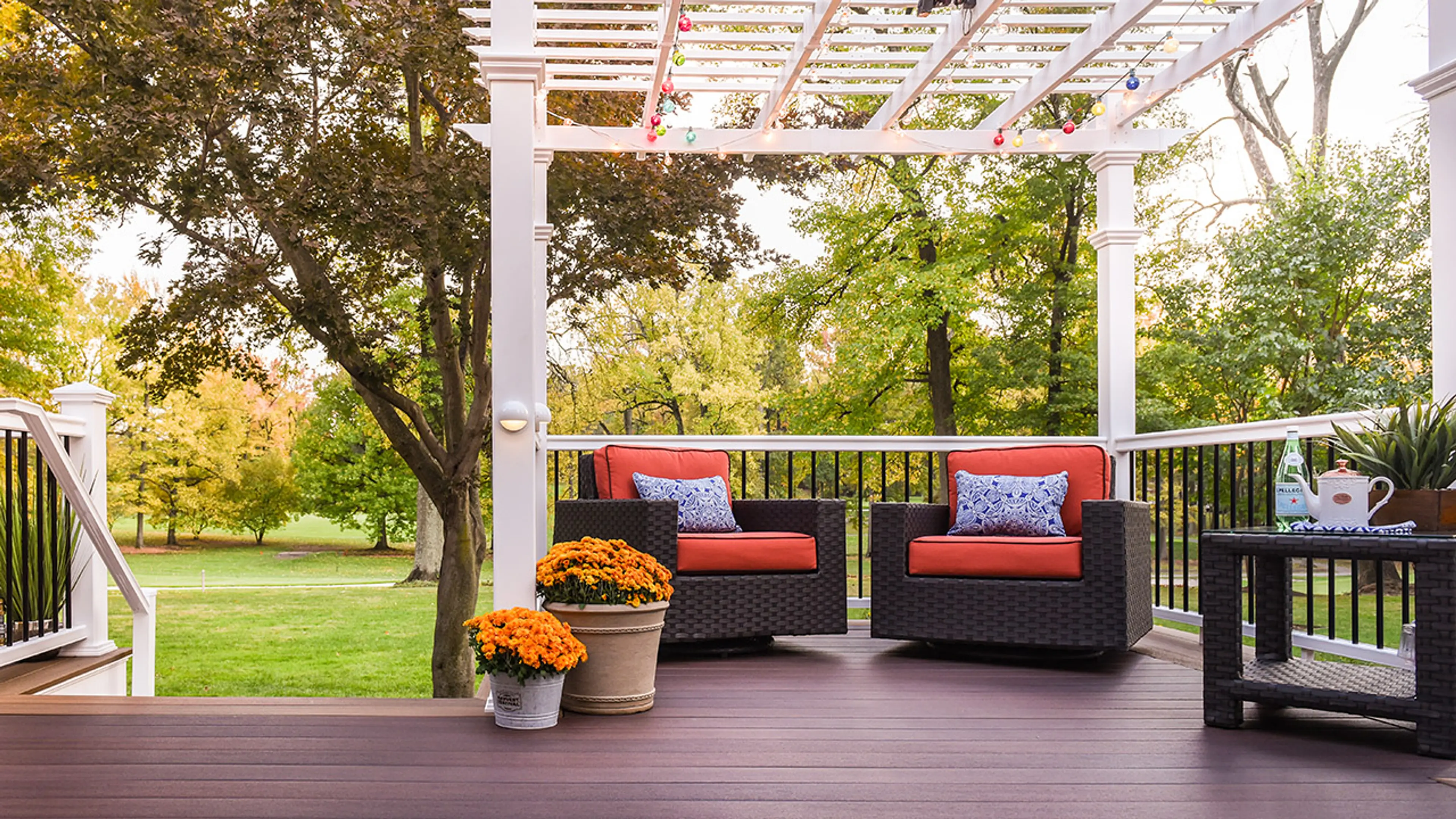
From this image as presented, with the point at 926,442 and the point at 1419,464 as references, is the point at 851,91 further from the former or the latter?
the point at 1419,464

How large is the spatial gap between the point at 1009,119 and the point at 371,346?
5.61 metres

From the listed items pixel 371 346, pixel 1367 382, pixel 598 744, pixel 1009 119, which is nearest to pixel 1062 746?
pixel 598 744

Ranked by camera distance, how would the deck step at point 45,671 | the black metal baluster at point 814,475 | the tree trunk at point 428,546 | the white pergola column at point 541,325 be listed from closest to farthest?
the deck step at point 45,671 < the white pergola column at point 541,325 < the black metal baluster at point 814,475 < the tree trunk at point 428,546

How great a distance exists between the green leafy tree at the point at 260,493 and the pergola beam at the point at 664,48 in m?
13.5

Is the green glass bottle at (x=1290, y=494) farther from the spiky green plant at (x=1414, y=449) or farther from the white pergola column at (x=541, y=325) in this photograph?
the white pergola column at (x=541, y=325)

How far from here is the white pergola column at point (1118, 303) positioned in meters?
5.14

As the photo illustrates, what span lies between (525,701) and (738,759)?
2.13 ft

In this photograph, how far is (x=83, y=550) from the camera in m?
4.22

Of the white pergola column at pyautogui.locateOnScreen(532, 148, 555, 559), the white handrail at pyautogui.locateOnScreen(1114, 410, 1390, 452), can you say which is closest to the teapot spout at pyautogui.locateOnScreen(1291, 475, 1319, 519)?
the white handrail at pyautogui.locateOnScreen(1114, 410, 1390, 452)

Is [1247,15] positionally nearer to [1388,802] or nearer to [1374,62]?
[1388,802]

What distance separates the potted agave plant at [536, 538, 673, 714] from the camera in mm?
3117

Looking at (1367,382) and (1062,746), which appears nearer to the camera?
(1062,746)

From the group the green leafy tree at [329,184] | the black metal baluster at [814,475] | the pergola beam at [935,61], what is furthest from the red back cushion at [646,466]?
the green leafy tree at [329,184]

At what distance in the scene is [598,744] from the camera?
274 centimetres
